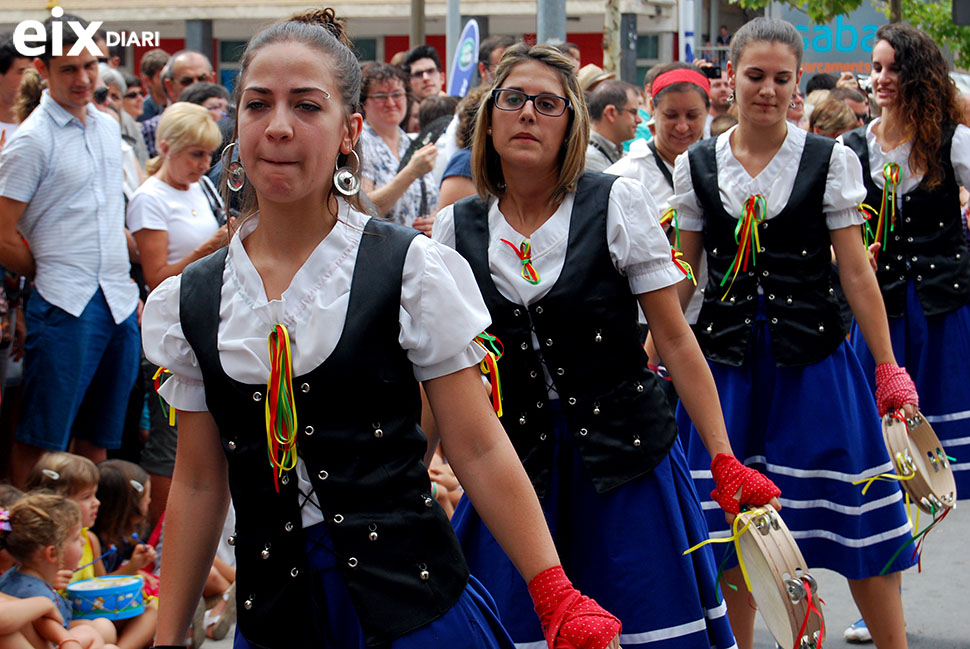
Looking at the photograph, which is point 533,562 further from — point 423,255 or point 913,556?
point 913,556

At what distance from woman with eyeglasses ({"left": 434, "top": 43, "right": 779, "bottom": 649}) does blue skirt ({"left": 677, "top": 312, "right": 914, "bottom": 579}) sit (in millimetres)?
927

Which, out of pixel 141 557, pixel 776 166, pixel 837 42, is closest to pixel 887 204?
pixel 776 166

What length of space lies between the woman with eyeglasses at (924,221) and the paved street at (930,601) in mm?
440

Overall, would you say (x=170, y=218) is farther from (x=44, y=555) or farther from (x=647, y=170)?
(x=647, y=170)

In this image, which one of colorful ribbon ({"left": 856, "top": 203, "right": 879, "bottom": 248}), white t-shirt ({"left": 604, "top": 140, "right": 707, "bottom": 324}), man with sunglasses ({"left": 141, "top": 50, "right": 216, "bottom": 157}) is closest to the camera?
colorful ribbon ({"left": 856, "top": 203, "right": 879, "bottom": 248})

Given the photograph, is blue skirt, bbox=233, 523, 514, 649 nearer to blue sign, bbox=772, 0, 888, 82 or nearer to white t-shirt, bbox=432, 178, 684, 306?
white t-shirt, bbox=432, 178, 684, 306

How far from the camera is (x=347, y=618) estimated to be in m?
2.27

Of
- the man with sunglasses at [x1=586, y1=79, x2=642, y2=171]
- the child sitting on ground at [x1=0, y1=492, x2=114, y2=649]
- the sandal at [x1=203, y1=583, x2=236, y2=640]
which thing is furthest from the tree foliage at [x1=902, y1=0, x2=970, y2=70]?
the child sitting on ground at [x1=0, y1=492, x2=114, y2=649]

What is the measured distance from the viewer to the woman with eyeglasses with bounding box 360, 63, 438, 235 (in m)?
6.11

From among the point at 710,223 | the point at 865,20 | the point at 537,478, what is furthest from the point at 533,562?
the point at 865,20

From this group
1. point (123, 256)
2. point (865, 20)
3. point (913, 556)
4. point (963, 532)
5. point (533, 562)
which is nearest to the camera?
point (533, 562)

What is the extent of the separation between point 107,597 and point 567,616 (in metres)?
2.55

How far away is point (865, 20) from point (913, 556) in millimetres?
27733

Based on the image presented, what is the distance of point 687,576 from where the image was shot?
10.6 feet
